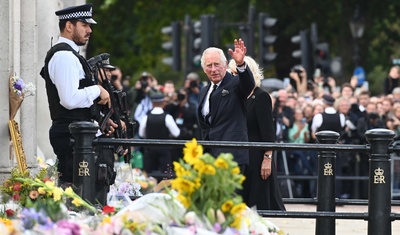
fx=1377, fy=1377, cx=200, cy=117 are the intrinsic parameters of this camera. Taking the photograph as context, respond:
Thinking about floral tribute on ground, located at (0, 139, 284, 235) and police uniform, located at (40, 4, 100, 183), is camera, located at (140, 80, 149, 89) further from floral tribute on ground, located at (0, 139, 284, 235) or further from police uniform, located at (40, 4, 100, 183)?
floral tribute on ground, located at (0, 139, 284, 235)

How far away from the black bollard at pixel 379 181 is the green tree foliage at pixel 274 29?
88.4 feet

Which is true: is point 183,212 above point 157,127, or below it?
below

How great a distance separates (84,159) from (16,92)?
6.40 ft

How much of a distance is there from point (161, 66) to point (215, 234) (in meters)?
47.6

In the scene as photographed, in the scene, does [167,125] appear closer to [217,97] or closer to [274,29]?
[217,97]

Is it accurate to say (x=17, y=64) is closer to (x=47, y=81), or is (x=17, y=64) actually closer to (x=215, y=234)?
(x=47, y=81)

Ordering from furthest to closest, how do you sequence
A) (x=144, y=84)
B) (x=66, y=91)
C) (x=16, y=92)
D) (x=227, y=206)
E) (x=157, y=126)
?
(x=144, y=84) → (x=157, y=126) → (x=16, y=92) → (x=66, y=91) → (x=227, y=206)

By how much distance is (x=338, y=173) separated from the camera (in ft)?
73.4

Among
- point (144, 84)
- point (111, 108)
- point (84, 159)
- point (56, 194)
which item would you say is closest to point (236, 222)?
point (56, 194)

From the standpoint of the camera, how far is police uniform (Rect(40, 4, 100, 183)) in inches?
401

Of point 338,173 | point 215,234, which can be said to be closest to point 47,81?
point 215,234

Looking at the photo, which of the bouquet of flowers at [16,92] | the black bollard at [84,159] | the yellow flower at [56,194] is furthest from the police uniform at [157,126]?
the yellow flower at [56,194]

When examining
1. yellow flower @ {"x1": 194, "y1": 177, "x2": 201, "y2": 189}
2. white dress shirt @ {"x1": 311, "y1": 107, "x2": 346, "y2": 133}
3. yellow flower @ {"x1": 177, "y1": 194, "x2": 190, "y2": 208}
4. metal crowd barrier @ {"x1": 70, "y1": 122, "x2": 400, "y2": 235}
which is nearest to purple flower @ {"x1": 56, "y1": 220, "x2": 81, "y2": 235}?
yellow flower @ {"x1": 177, "y1": 194, "x2": 190, "y2": 208}

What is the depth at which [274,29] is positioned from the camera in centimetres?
4028
